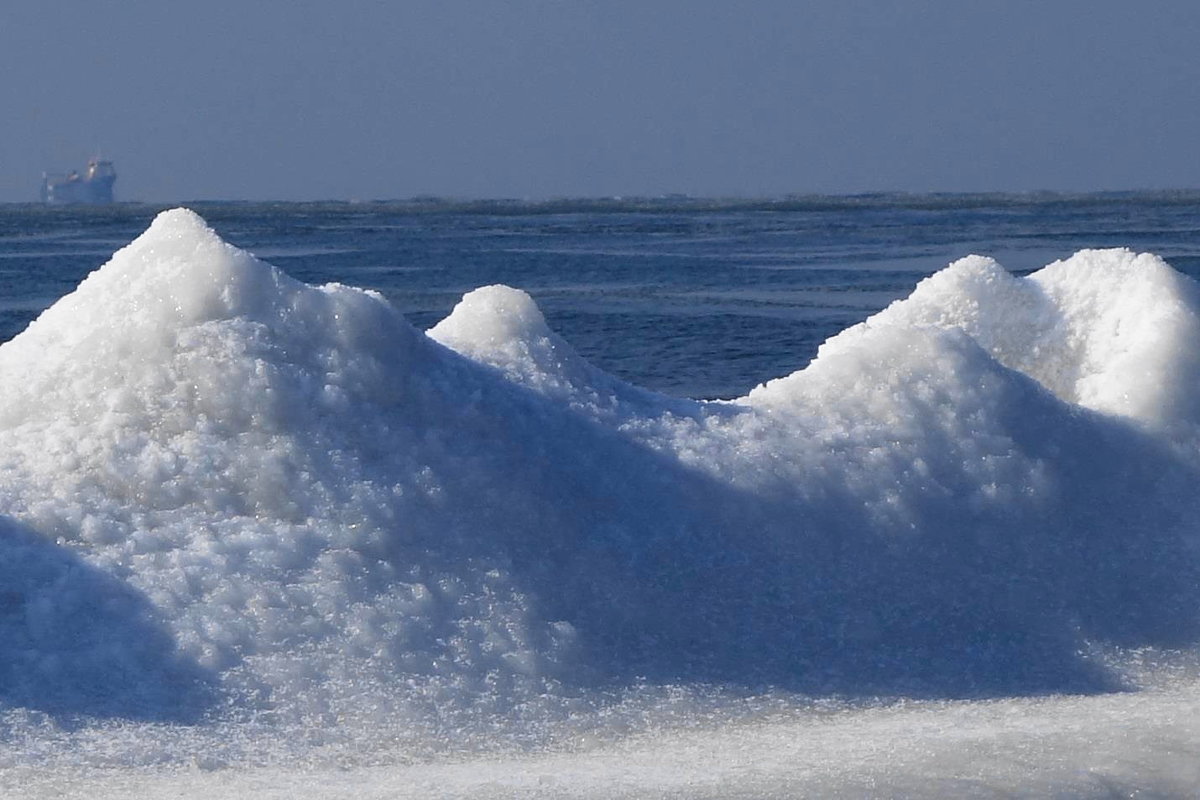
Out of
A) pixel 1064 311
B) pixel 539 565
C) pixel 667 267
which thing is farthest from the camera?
pixel 667 267

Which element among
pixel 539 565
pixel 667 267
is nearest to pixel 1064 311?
pixel 539 565

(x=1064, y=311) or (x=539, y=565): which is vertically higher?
(x=1064, y=311)

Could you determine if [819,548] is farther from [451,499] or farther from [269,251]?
[269,251]

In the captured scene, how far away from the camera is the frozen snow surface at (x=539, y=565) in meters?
3.92

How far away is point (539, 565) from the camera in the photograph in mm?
4668

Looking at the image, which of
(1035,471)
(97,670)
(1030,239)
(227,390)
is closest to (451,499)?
(227,390)

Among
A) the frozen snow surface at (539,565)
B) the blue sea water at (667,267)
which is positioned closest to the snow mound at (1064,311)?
the frozen snow surface at (539,565)

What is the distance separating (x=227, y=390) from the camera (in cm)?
470

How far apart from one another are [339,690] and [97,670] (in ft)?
2.00

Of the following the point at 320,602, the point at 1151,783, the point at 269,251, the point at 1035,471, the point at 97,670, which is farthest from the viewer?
the point at 269,251

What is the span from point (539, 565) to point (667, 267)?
38938 mm

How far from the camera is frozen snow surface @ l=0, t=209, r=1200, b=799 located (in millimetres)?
3922

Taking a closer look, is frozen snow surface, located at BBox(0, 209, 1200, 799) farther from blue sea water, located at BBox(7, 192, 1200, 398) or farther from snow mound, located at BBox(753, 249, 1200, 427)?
blue sea water, located at BBox(7, 192, 1200, 398)

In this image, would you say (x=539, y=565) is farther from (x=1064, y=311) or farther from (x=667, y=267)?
(x=667, y=267)
